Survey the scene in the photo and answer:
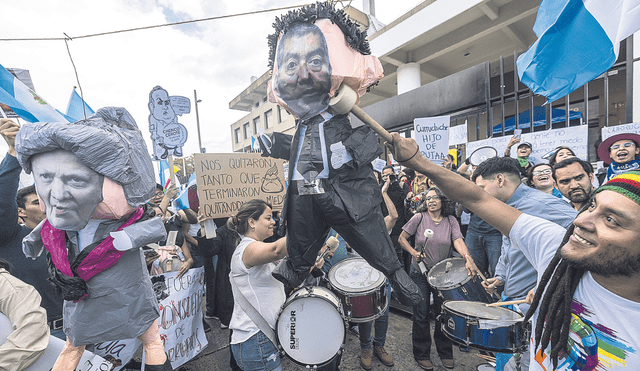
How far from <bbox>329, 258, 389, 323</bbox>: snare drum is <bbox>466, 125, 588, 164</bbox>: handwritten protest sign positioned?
4216mm

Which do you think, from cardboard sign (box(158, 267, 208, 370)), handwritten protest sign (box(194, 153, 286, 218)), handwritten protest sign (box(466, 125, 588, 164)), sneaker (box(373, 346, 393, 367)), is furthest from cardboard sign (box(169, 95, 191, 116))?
handwritten protest sign (box(466, 125, 588, 164))

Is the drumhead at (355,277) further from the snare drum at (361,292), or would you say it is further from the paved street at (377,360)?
the paved street at (377,360)

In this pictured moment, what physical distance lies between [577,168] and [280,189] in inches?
131

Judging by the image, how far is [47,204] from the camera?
1.72m

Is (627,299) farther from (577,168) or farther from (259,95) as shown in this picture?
(259,95)

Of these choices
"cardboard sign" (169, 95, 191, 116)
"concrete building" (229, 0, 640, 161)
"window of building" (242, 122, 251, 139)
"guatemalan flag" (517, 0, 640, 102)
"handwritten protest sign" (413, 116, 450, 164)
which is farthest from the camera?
"window of building" (242, 122, 251, 139)

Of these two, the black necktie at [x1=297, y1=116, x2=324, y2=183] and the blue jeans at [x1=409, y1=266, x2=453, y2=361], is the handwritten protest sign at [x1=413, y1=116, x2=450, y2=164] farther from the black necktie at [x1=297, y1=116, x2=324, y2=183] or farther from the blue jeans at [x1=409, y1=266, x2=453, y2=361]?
the black necktie at [x1=297, y1=116, x2=324, y2=183]

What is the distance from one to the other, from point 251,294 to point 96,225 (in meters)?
1.21

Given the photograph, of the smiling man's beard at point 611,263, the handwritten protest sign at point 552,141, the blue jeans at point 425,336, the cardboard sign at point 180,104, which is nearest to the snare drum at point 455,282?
the blue jeans at point 425,336

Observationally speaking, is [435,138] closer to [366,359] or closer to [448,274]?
[448,274]

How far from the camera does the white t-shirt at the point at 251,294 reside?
226 cm

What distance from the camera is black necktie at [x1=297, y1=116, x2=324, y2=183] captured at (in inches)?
60.9

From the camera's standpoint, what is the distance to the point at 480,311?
8.02 ft

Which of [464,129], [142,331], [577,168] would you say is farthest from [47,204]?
[464,129]
